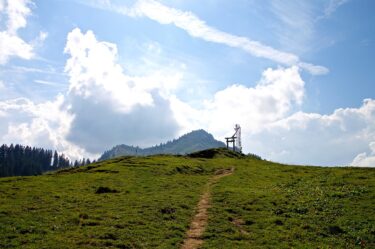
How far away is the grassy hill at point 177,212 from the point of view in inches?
1207

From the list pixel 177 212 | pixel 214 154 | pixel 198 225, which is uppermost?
pixel 214 154

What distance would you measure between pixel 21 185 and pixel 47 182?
4409mm

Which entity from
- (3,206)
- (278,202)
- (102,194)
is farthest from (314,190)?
(3,206)

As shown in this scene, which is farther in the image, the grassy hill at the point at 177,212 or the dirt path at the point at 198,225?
the grassy hill at the point at 177,212

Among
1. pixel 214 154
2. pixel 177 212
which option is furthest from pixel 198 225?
pixel 214 154

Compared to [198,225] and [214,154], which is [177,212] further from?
[214,154]

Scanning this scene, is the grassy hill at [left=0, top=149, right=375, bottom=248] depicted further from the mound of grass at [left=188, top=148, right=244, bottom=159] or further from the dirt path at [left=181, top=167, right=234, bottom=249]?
the mound of grass at [left=188, top=148, right=244, bottom=159]

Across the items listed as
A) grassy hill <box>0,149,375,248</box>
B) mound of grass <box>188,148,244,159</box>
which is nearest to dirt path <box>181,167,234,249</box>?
grassy hill <box>0,149,375,248</box>

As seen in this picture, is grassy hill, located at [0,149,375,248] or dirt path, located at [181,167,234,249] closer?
dirt path, located at [181,167,234,249]

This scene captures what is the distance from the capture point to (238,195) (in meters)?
49.9

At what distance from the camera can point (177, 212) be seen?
1569 inches

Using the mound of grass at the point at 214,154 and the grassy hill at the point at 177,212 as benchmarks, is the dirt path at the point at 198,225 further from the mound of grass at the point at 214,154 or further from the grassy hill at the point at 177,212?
the mound of grass at the point at 214,154

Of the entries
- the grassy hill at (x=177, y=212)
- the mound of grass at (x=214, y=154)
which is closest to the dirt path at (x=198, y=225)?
the grassy hill at (x=177, y=212)

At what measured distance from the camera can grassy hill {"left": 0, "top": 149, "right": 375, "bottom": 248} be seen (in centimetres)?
3066
